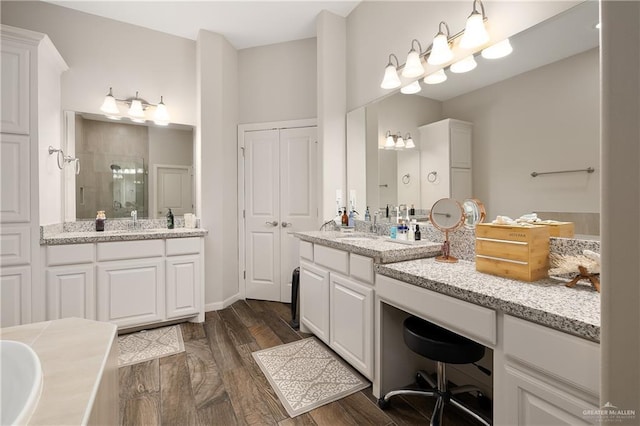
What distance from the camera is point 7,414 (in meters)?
0.99

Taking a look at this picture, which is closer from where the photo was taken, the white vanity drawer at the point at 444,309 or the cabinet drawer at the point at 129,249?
the white vanity drawer at the point at 444,309

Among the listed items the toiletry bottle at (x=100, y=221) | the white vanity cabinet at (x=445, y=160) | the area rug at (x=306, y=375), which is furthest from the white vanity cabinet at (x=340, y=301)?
the toiletry bottle at (x=100, y=221)

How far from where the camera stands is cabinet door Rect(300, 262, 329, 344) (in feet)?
7.49

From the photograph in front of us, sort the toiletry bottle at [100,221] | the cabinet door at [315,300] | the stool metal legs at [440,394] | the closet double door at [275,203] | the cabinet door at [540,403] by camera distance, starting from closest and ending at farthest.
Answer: the cabinet door at [540,403] → the stool metal legs at [440,394] → the cabinet door at [315,300] → the toiletry bottle at [100,221] → the closet double door at [275,203]

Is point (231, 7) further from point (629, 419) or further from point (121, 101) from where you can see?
point (629, 419)

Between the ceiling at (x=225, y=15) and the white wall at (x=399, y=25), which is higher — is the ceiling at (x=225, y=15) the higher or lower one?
the higher one

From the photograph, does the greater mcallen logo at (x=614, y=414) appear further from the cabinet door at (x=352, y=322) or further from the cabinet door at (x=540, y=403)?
the cabinet door at (x=352, y=322)

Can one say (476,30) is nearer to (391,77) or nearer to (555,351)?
(391,77)

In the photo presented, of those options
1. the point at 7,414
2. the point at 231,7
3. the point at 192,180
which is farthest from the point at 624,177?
the point at 192,180

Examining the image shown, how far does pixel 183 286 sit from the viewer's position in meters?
2.92

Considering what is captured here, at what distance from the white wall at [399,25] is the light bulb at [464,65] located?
16 centimetres

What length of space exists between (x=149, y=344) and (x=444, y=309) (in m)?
2.44

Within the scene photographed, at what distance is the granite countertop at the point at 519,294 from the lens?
900 mm

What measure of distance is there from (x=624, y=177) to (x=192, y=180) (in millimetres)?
3576
